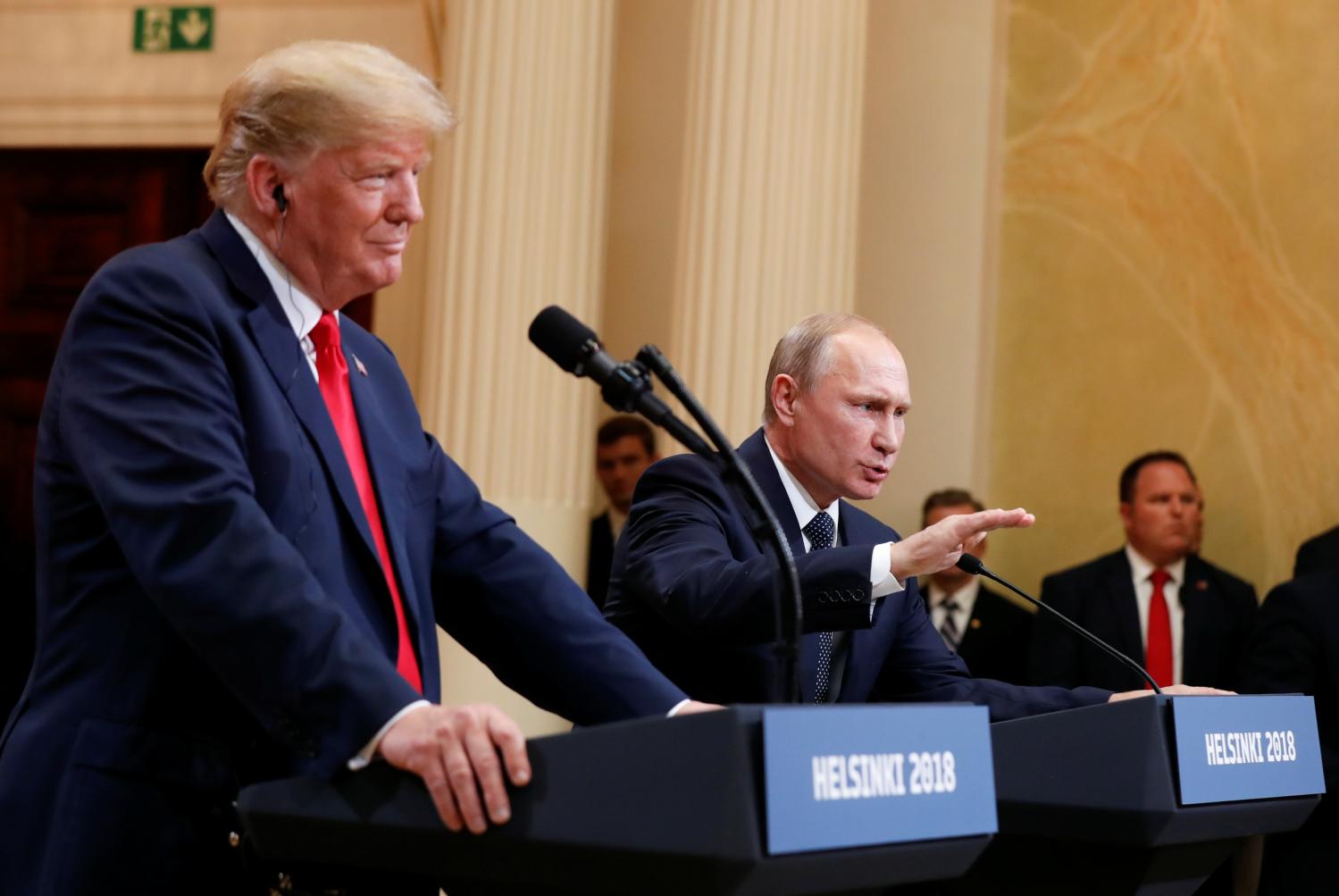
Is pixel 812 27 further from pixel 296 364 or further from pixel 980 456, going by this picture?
pixel 296 364

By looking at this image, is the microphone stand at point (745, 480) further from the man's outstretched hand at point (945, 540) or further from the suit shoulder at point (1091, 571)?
the suit shoulder at point (1091, 571)

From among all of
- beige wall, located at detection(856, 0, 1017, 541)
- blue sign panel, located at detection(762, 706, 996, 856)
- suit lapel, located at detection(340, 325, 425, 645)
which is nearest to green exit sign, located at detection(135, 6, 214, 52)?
beige wall, located at detection(856, 0, 1017, 541)

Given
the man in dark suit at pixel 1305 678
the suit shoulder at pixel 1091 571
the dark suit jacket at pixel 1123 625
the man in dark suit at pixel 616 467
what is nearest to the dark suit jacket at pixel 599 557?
the man in dark suit at pixel 616 467

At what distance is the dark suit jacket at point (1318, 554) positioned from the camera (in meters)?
5.57

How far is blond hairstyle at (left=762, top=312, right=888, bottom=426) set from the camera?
3004 mm

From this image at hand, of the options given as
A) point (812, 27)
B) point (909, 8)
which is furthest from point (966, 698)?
point (909, 8)

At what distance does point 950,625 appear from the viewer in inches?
225

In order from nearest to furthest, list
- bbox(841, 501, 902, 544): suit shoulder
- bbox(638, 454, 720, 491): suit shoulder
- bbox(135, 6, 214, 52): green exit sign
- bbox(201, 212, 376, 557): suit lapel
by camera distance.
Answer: bbox(201, 212, 376, 557): suit lapel
bbox(638, 454, 720, 491): suit shoulder
bbox(841, 501, 902, 544): suit shoulder
bbox(135, 6, 214, 52): green exit sign

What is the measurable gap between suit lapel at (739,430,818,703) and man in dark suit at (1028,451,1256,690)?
264cm

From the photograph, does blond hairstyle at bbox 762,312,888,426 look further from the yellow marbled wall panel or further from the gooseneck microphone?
the yellow marbled wall panel

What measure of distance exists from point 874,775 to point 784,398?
1.56 metres

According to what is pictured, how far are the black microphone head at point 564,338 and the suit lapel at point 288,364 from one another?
26cm

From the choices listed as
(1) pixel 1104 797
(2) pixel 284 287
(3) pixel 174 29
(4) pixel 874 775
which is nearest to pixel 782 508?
(1) pixel 1104 797

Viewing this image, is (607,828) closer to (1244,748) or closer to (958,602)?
(1244,748)
